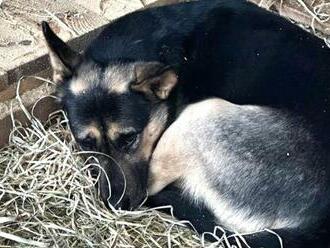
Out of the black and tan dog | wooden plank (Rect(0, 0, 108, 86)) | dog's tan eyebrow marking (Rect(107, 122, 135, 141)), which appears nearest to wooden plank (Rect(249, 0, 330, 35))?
the black and tan dog

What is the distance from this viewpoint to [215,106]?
13.8 feet

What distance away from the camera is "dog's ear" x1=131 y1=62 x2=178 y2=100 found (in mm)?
4121

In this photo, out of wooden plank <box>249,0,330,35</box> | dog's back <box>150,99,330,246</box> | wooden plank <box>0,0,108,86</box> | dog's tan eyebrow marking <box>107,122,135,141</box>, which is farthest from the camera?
→ wooden plank <box>249,0,330,35</box>

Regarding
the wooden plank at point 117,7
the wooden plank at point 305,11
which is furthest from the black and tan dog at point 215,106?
the wooden plank at point 305,11

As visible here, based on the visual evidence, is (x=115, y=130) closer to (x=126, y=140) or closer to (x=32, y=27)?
(x=126, y=140)

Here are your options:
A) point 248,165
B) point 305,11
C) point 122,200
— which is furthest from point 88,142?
point 305,11

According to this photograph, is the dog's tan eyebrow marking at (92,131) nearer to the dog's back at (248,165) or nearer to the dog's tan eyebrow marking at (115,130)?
the dog's tan eyebrow marking at (115,130)

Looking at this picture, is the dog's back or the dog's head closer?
the dog's back

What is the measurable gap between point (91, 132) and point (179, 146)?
463 millimetres

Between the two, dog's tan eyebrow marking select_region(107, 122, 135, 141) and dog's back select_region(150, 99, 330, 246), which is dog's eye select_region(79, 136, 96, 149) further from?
dog's back select_region(150, 99, 330, 246)

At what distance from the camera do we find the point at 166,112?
170 inches

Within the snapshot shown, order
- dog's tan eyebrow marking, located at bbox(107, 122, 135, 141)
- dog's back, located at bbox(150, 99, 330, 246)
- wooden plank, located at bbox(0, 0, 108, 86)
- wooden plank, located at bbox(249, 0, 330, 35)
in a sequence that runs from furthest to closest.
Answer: wooden plank, located at bbox(249, 0, 330, 35) < wooden plank, located at bbox(0, 0, 108, 86) < dog's tan eyebrow marking, located at bbox(107, 122, 135, 141) < dog's back, located at bbox(150, 99, 330, 246)

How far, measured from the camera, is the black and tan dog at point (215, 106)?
3902mm

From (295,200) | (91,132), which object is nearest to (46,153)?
(91,132)
